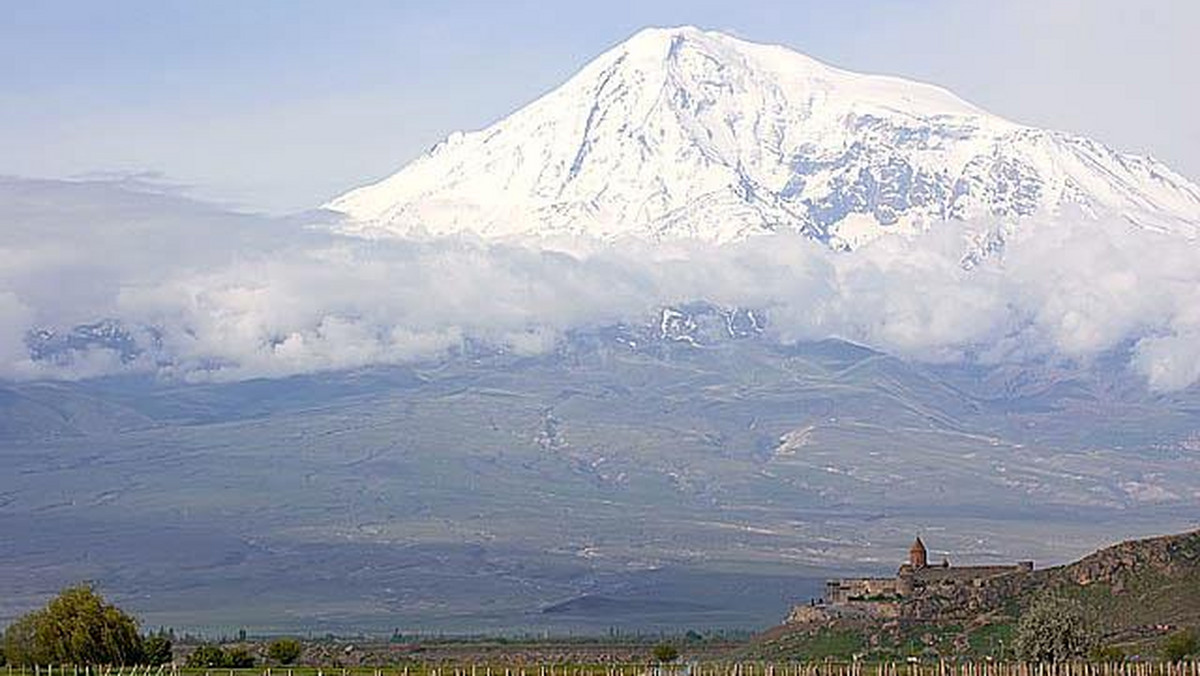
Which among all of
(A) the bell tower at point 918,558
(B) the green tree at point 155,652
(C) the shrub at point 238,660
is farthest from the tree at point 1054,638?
(A) the bell tower at point 918,558

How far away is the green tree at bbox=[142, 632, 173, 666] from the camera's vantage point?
73062 millimetres

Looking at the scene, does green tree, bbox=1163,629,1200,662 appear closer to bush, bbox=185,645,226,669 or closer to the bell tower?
the bell tower

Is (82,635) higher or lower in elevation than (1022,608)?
lower

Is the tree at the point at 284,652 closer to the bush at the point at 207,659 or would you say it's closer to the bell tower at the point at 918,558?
the bush at the point at 207,659

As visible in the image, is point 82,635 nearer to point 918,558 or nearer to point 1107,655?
point 1107,655

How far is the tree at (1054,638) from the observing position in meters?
74.5

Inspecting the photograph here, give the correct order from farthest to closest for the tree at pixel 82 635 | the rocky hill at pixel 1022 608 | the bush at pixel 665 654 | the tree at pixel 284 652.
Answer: the bush at pixel 665 654
the rocky hill at pixel 1022 608
the tree at pixel 284 652
the tree at pixel 82 635

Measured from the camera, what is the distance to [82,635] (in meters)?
71.5

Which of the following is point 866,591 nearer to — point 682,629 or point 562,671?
point 562,671

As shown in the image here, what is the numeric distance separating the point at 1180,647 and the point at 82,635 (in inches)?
1475

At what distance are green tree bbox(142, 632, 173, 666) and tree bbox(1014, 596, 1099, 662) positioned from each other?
28.4 m

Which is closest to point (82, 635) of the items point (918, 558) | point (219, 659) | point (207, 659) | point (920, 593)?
point (207, 659)

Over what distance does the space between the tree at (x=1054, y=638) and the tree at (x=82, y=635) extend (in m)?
29.0

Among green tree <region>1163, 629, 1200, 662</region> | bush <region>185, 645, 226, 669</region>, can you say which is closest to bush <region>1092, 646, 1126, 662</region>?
green tree <region>1163, 629, 1200, 662</region>
